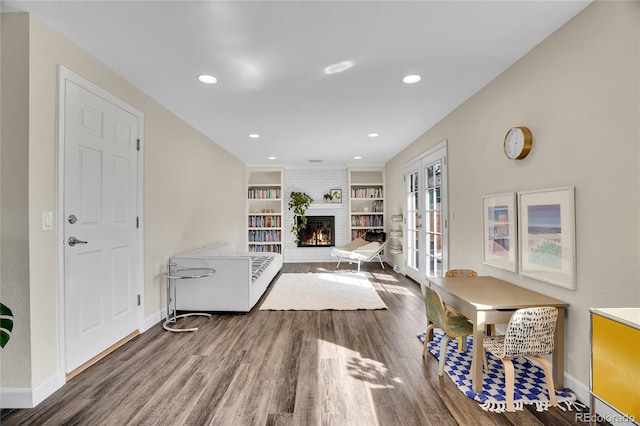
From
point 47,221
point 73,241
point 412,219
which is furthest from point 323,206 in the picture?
point 47,221

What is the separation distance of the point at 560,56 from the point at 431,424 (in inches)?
99.7

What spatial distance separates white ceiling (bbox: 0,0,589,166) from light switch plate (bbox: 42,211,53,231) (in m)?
1.28

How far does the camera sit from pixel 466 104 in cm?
342

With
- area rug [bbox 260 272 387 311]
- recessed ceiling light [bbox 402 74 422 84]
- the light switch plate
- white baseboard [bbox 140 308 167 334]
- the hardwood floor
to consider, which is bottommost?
the hardwood floor

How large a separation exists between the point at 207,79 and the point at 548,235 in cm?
311

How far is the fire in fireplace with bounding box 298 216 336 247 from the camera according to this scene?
25.4ft

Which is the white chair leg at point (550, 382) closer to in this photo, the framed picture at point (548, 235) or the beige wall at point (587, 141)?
the beige wall at point (587, 141)

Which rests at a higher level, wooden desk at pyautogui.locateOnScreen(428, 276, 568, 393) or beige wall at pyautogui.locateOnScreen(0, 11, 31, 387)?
beige wall at pyautogui.locateOnScreen(0, 11, 31, 387)

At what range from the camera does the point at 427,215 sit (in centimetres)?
481

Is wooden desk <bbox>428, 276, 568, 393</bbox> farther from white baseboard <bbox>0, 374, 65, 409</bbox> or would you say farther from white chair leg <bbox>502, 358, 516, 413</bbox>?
white baseboard <bbox>0, 374, 65, 409</bbox>

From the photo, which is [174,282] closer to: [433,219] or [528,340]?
[528,340]

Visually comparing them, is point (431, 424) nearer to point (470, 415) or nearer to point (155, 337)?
point (470, 415)

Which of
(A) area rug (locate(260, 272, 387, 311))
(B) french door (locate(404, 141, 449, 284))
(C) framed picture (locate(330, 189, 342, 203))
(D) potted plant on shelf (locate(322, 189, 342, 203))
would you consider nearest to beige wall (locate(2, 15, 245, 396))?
(A) area rug (locate(260, 272, 387, 311))

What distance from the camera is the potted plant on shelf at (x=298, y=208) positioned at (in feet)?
24.7
